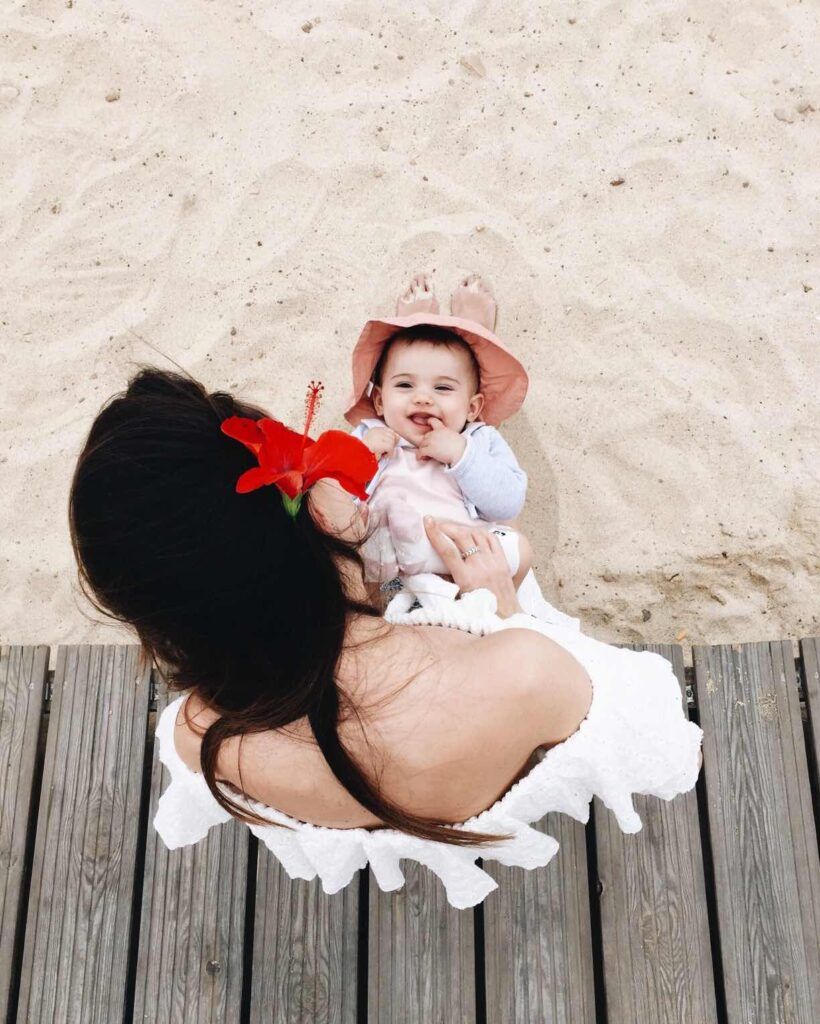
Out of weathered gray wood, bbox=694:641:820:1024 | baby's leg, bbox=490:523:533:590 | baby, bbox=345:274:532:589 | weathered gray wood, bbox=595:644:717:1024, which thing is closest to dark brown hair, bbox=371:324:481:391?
baby, bbox=345:274:532:589

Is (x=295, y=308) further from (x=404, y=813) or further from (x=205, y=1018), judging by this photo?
(x=205, y=1018)

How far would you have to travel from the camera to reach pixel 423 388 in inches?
78.0

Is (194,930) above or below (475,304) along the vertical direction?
below

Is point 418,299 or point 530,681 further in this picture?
point 418,299

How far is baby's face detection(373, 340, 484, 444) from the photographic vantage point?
1.97m

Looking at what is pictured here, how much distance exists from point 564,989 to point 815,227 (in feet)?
6.82

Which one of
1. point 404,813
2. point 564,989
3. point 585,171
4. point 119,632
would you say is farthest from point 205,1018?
point 585,171

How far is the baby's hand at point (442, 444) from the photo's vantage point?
6.31ft

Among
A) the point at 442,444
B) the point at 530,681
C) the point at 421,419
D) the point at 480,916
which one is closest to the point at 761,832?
the point at 480,916

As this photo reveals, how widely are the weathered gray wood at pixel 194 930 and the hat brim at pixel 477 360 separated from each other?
1.11 metres

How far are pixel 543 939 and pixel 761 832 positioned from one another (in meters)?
0.50

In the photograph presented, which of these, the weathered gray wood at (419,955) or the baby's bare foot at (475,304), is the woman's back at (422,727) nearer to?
the weathered gray wood at (419,955)

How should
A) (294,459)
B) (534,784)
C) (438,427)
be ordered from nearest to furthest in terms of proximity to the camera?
(294,459) < (534,784) < (438,427)

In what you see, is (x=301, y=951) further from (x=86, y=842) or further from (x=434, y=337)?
(x=434, y=337)
